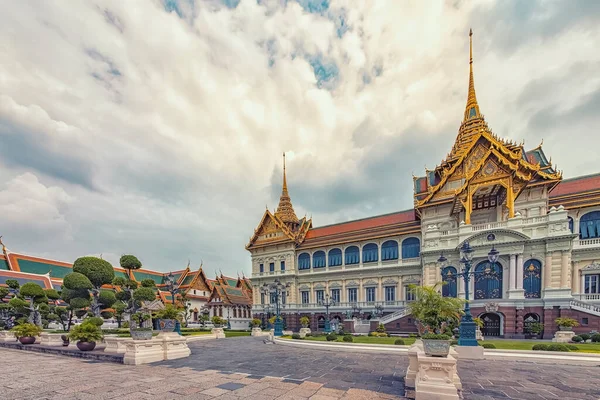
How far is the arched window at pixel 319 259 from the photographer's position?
35.8 metres

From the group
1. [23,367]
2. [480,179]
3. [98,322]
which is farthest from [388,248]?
[23,367]

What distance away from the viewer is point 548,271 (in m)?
20.8

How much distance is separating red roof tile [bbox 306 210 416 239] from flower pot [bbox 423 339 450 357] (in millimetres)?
27412

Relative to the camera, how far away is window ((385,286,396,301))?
29650 mm

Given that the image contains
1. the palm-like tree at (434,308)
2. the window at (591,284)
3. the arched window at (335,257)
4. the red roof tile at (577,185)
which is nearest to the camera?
the palm-like tree at (434,308)

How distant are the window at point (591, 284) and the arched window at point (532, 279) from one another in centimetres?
306

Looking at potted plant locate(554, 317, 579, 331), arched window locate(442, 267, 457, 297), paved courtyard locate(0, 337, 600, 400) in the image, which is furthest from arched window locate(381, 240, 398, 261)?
paved courtyard locate(0, 337, 600, 400)

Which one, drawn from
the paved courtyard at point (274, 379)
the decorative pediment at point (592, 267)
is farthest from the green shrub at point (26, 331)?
the decorative pediment at point (592, 267)

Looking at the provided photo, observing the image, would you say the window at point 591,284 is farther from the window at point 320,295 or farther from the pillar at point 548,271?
the window at point 320,295

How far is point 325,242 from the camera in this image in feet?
117

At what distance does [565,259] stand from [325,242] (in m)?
22.3

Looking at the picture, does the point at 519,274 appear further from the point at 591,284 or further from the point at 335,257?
the point at 335,257

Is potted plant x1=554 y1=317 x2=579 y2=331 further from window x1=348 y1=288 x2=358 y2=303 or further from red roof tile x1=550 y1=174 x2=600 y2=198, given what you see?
window x1=348 y1=288 x2=358 y2=303

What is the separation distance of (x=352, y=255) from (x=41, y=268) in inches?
1683
